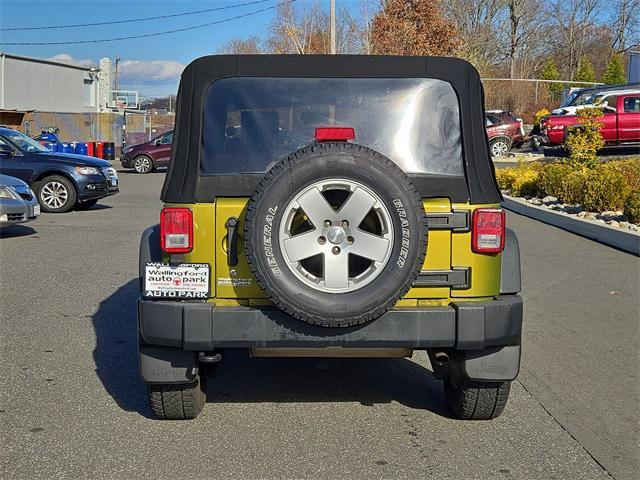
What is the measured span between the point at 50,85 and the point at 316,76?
60886mm

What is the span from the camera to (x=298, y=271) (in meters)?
4.35

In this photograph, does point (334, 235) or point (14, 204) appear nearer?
point (334, 235)

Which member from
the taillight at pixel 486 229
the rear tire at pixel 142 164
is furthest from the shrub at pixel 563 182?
the rear tire at pixel 142 164

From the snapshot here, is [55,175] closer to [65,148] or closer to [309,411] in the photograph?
[309,411]

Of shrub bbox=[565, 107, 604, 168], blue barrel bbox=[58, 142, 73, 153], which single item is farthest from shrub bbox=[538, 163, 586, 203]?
blue barrel bbox=[58, 142, 73, 153]

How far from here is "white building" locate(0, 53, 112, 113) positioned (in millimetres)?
55312

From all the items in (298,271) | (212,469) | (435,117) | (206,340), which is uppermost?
(435,117)

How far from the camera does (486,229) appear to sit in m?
4.60

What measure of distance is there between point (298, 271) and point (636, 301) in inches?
227

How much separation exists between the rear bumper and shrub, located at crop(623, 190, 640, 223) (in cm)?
938

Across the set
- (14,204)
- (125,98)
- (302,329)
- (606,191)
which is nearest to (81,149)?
(14,204)

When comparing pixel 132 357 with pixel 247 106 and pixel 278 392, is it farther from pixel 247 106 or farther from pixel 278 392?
pixel 247 106

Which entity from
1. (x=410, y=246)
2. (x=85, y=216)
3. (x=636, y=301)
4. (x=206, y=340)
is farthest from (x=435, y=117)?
(x=85, y=216)

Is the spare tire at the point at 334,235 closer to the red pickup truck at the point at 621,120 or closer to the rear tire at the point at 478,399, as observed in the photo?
the rear tire at the point at 478,399
